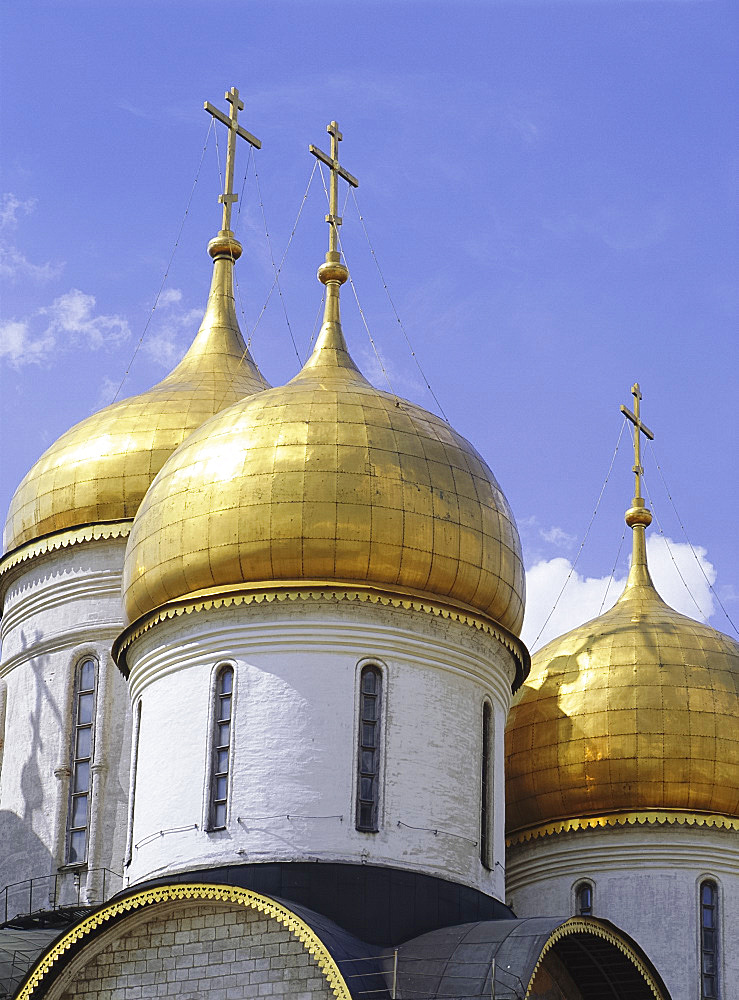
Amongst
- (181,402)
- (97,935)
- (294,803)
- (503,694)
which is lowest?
(97,935)

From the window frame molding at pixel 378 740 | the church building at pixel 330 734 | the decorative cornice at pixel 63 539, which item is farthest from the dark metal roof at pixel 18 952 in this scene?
the decorative cornice at pixel 63 539

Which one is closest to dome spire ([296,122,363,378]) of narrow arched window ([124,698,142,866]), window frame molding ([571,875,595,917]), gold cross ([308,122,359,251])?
gold cross ([308,122,359,251])

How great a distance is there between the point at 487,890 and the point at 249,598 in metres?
2.92

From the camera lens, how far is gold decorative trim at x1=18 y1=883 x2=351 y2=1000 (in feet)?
46.4

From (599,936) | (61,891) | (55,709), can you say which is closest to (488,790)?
(599,936)

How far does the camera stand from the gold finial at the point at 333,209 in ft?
61.4

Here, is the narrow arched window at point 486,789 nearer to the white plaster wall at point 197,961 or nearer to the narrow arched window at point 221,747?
the narrow arched window at point 221,747

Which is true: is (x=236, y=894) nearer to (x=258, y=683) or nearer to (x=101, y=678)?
(x=258, y=683)

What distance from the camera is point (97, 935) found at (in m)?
14.9

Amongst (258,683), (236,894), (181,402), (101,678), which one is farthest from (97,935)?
(181,402)

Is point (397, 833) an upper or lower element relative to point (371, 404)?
lower

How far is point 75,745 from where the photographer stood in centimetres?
1902

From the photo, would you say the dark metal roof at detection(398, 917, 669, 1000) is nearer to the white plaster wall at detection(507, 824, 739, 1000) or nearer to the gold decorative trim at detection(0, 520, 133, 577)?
the white plaster wall at detection(507, 824, 739, 1000)

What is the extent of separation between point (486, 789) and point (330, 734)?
1560 millimetres
